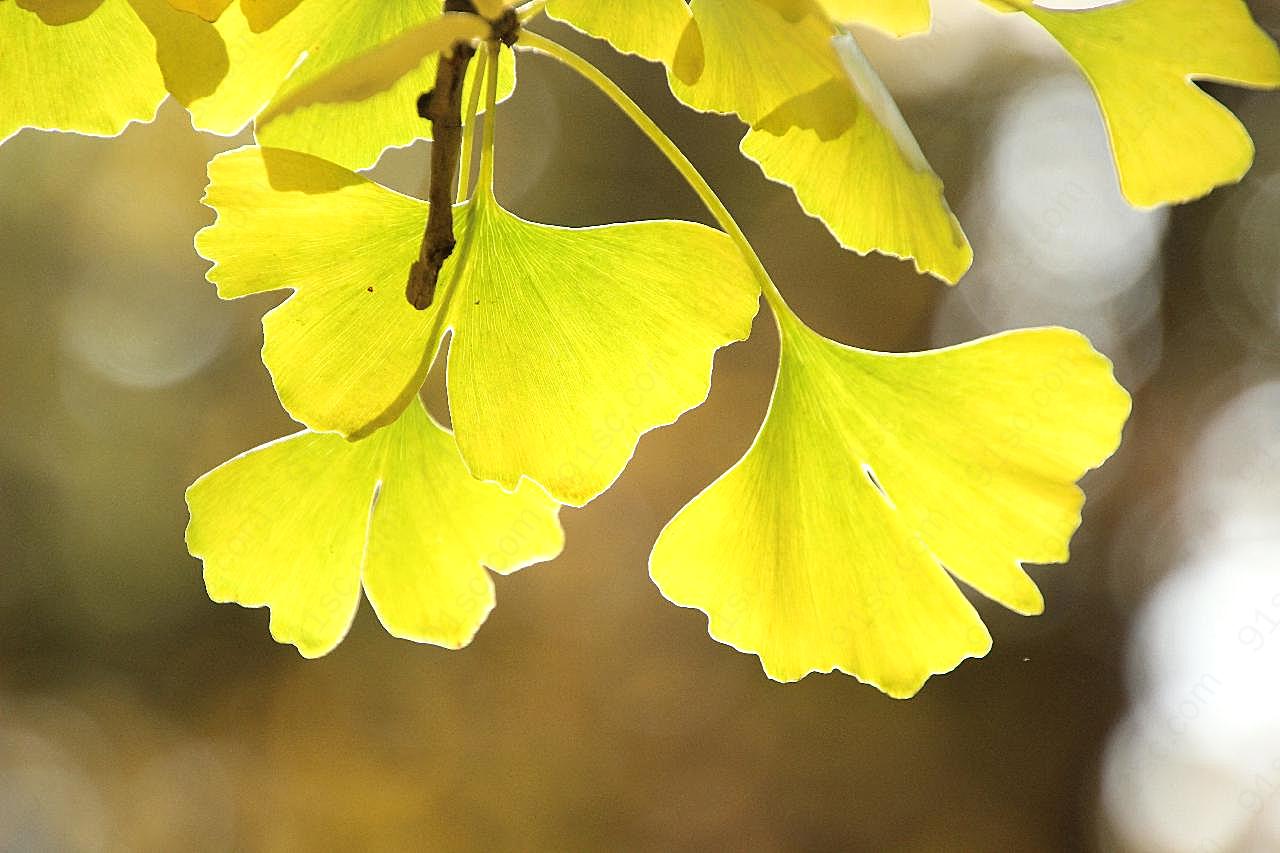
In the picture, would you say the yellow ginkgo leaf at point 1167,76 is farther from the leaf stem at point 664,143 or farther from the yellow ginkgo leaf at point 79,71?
the yellow ginkgo leaf at point 79,71

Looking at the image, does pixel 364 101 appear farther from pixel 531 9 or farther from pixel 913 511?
pixel 913 511

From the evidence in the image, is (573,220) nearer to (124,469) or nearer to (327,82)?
(124,469)

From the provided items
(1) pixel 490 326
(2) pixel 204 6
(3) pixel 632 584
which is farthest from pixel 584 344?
(3) pixel 632 584

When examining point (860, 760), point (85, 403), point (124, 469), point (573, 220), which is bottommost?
point (860, 760)

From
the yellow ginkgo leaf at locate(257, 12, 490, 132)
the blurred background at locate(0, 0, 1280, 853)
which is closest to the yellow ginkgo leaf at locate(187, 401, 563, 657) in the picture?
the yellow ginkgo leaf at locate(257, 12, 490, 132)

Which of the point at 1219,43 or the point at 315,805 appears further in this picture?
the point at 315,805

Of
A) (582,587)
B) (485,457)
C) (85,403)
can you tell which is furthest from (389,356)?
(85,403)
